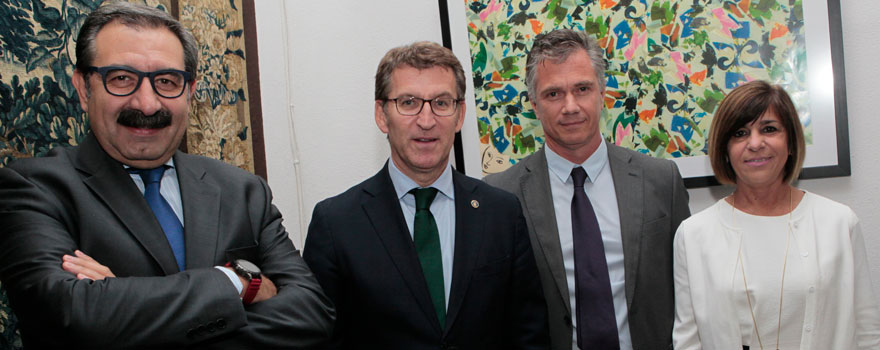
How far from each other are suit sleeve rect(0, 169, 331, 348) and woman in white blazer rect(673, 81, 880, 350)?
132 cm

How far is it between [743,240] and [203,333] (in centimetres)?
157

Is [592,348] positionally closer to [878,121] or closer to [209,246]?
[209,246]

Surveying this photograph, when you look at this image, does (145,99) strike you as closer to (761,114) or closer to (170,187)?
(170,187)

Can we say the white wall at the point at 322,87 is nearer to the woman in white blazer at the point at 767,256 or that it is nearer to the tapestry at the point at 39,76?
the tapestry at the point at 39,76

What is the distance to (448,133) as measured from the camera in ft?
5.25

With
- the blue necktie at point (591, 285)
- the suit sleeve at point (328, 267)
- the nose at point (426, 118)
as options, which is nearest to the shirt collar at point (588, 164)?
the blue necktie at point (591, 285)

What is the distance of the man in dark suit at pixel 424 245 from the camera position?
4.79 ft

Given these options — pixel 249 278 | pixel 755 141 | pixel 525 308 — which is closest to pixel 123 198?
pixel 249 278

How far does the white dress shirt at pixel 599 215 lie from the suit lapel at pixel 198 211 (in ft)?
3.52

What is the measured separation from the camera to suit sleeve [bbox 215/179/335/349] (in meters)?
1.24

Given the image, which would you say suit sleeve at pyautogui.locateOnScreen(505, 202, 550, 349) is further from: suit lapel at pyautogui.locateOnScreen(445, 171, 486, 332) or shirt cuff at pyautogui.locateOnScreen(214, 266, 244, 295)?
shirt cuff at pyautogui.locateOnScreen(214, 266, 244, 295)

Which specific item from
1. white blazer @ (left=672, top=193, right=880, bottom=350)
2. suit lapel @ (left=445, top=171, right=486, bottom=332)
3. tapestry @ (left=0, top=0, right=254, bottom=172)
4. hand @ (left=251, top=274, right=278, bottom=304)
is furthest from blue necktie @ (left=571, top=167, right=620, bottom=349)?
tapestry @ (left=0, top=0, right=254, bottom=172)

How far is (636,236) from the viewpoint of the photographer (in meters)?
1.73

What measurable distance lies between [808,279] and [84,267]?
1.89 m
